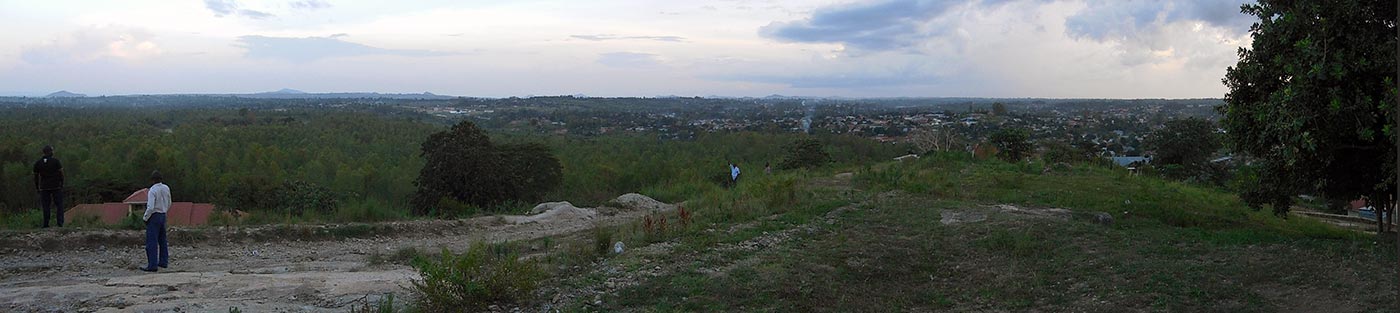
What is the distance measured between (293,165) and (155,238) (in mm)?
28707

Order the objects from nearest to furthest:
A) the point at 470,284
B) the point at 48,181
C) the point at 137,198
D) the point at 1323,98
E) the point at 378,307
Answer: the point at 378,307 → the point at 470,284 → the point at 1323,98 → the point at 48,181 → the point at 137,198

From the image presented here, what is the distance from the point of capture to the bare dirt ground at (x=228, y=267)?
641cm

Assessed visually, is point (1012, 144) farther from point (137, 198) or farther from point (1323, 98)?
point (137, 198)

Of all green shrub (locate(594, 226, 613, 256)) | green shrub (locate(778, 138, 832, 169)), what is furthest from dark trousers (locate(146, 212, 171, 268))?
green shrub (locate(778, 138, 832, 169))

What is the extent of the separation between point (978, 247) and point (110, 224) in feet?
36.8

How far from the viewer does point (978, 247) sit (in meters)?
9.13

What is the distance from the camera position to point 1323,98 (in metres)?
7.28

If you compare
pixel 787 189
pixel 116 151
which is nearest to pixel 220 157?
pixel 116 151

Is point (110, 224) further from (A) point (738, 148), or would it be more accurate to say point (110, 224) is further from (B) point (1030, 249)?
(A) point (738, 148)

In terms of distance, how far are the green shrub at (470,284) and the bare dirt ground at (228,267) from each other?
507 millimetres

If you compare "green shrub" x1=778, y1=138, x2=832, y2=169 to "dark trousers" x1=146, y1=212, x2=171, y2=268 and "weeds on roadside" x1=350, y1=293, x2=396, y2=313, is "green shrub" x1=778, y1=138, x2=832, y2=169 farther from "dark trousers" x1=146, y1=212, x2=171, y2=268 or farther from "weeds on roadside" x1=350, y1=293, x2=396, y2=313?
"weeds on roadside" x1=350, y1=293, x2=396, y2=313

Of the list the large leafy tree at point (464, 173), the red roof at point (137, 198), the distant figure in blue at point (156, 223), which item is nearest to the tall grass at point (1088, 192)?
the large leafy tree at point (464, 173)

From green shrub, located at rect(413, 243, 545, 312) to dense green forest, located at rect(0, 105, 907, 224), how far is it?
24.5 feet

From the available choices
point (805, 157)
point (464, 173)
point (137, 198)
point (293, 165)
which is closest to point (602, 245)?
point (464, 173)
